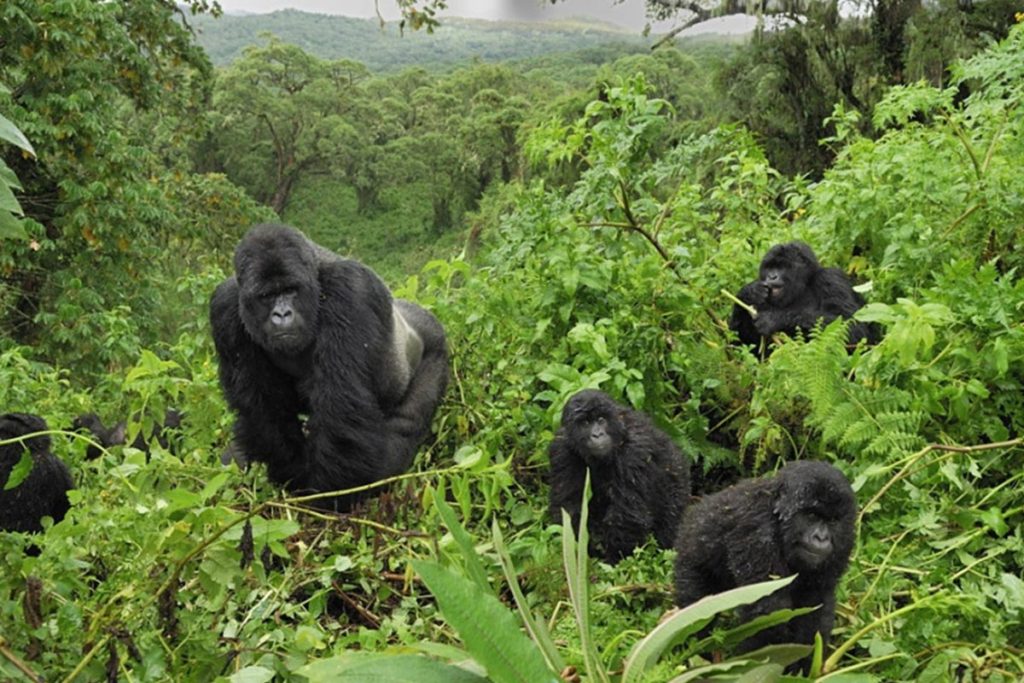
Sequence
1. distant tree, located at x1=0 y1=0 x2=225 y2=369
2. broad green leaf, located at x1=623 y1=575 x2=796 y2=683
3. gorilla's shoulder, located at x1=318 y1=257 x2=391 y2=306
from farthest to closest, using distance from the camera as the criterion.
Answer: distant tree, located at x1=0 y1=0 x2=225 y2=369, gorilla's shoulder, located at x1=318 y1=257 x2=391 y2=306, broad green leaf, located at x1=623 y1=575 x2=796 y2=683

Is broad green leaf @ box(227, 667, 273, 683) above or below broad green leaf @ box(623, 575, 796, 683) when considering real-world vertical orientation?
below

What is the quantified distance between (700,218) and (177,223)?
9339 mm

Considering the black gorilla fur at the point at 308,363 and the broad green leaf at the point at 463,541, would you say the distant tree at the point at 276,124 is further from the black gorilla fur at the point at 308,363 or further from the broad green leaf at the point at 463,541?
the broad green leaf at the point at 463,541

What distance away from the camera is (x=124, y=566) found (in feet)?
8.75

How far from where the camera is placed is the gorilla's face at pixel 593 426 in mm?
3723

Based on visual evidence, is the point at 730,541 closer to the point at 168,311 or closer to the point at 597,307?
the point at 597,307

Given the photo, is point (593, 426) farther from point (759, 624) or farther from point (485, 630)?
point (485, 630)

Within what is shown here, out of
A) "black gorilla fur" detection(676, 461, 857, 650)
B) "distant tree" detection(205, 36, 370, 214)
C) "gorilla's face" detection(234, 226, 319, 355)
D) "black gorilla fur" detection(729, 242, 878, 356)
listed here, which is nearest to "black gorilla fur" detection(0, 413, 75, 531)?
"gorilla's face" detection(234, 226, 319, 355)

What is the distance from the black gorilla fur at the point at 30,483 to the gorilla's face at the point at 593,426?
74.0 inches

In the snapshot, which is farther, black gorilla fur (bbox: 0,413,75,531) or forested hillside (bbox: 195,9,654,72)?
forested hillside (bbox: 195,9,654,72)

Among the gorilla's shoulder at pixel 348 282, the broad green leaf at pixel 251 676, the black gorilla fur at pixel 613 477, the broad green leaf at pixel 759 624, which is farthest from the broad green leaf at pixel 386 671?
the gorilla's shoulder at pixel 348 282

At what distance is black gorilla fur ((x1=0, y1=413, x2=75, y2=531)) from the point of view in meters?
4.01

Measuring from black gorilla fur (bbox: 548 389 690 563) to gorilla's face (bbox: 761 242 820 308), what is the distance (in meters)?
1.43

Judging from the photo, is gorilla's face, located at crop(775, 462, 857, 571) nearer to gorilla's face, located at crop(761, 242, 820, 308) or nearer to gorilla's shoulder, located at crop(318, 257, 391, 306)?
gorilla's shoulder, located at crop(318, 257, 391, 306)
